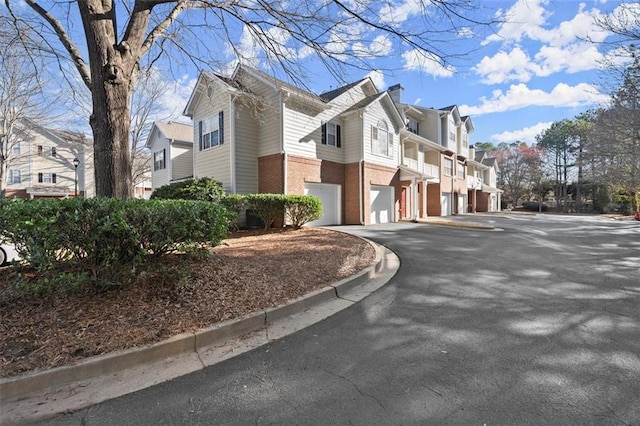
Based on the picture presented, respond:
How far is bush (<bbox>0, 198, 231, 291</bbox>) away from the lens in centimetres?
358

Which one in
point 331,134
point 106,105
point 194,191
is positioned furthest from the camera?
point 331,134

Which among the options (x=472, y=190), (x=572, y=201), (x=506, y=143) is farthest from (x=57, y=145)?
(x=572, y=201)

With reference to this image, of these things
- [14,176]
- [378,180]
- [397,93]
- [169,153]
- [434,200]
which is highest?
[397,93]

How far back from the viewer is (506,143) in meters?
57.1

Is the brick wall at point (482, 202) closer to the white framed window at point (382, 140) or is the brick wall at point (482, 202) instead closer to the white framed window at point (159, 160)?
→ the white framed window at point (382, 140)

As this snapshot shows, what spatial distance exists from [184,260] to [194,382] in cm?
215

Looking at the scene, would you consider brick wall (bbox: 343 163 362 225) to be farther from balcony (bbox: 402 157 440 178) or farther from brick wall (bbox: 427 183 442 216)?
brick wall (bbox: 427 183 442 216)

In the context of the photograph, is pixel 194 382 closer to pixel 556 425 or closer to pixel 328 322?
pixel 328 322

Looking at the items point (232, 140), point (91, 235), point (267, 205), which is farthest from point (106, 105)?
point (232, 140)

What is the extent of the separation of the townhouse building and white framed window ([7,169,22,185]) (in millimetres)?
30913

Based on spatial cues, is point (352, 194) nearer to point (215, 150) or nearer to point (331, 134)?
point (331, 134)

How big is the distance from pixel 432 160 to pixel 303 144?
14.6 metres

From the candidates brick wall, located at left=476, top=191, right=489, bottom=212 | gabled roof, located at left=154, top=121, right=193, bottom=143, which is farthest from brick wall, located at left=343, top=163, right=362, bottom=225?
brick wall, located at left=476, top=191, right=489, bottom=212

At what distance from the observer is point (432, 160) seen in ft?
83.7
